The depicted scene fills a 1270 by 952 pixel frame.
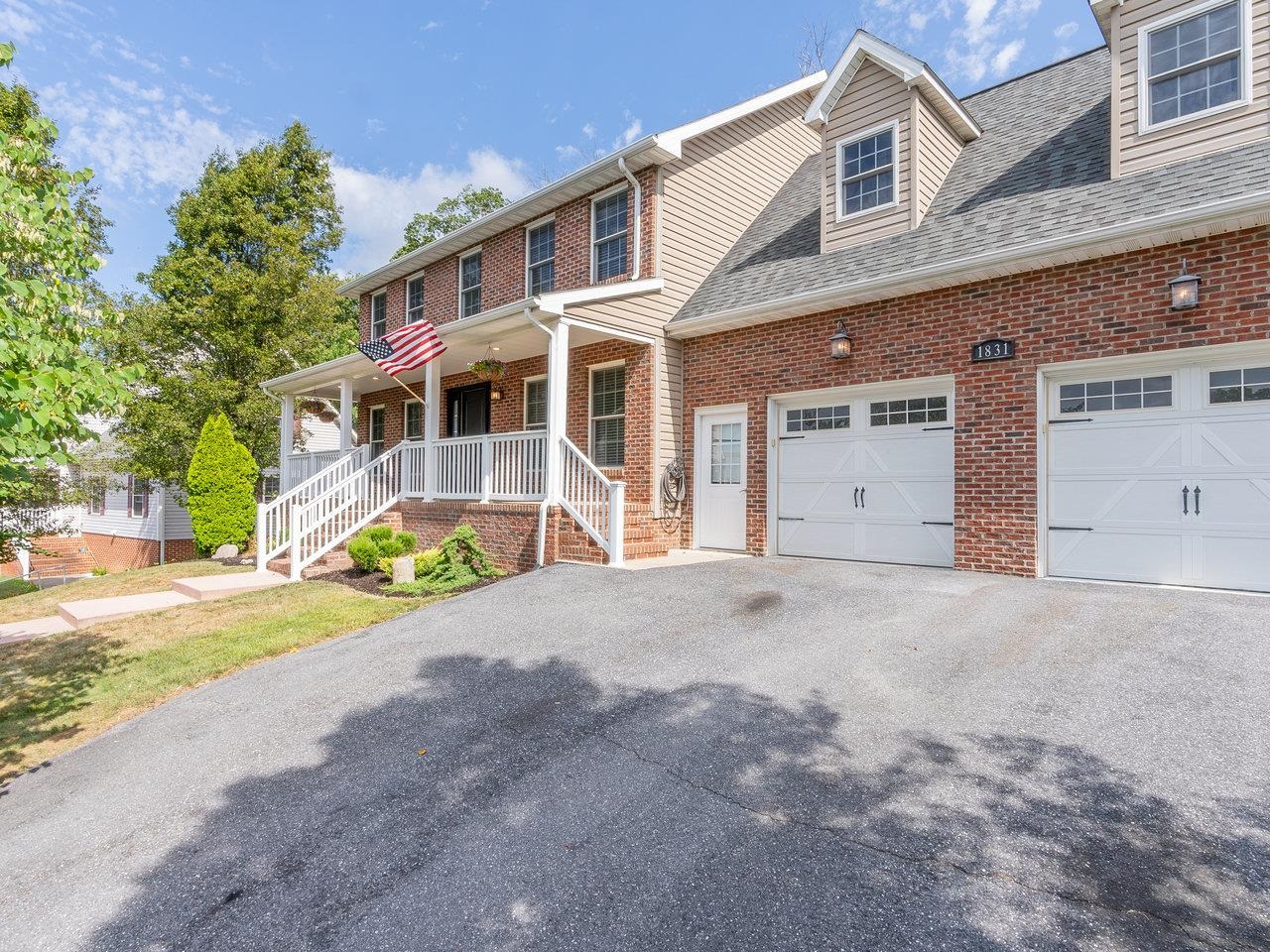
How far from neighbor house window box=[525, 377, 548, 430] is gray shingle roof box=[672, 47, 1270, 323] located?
3.14m

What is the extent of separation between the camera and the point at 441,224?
29141 millimetres

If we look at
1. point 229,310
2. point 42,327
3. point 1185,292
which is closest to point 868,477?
point 1185,292

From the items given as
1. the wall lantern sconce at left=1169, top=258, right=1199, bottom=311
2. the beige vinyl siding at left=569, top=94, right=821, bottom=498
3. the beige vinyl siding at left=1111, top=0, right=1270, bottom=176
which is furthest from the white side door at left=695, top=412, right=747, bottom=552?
the beige vinyl siding at left=1111, top=0, right=1270, bottom=176

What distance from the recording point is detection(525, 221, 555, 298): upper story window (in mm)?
12141

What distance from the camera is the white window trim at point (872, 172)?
29.7 ft

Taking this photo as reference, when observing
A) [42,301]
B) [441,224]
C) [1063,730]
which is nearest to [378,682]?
[42,301]

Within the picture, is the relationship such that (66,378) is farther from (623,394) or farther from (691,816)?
(623,394)

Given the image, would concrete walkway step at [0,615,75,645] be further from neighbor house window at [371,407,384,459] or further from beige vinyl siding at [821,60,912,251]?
beige vinyl siding at [821,60,912,251]

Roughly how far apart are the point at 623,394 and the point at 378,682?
6.59 metres

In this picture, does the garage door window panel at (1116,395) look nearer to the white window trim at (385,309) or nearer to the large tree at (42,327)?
the large tree at (42,327)

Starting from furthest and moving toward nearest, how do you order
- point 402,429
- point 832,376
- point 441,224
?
point 441,224 → point 402,429 → point 832,376

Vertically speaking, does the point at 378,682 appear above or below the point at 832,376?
below

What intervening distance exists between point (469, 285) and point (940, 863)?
43.5 feet

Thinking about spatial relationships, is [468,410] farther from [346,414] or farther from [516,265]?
[516,265]
